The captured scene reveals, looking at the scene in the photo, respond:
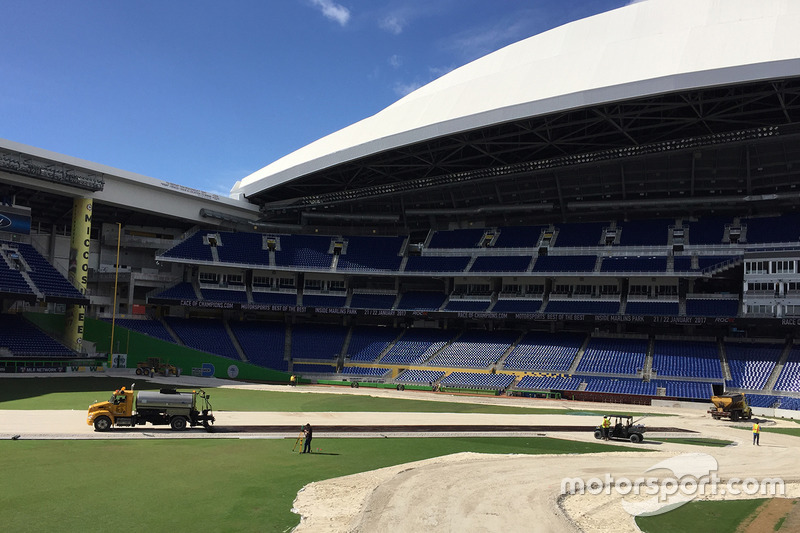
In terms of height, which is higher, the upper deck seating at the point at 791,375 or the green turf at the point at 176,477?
the upper deck seating at the point at 791,375

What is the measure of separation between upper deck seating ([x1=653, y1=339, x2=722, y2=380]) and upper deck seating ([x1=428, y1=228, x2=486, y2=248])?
85.8 feet

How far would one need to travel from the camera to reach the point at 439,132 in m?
57.5

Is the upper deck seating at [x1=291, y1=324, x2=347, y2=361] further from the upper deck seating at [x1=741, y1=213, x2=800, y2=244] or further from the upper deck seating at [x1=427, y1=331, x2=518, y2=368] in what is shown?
the upper deck seating at [x1=741, y1=213, x2=800, y2=244]

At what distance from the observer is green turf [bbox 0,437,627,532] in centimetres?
1464

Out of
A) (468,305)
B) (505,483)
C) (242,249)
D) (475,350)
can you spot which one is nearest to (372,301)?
(468,305)

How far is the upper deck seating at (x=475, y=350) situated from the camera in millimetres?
65062

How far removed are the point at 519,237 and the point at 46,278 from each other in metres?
54.9

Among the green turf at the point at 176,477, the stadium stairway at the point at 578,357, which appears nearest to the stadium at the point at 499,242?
the stadium stairway at the point at 578,357

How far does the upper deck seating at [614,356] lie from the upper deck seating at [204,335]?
40.8 m

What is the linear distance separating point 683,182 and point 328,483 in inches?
2377

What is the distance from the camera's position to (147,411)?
27.3 meters

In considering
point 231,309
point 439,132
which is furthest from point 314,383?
point 439,132

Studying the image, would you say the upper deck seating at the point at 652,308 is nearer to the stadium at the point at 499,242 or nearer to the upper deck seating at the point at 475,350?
the stadium at the point at 499,242

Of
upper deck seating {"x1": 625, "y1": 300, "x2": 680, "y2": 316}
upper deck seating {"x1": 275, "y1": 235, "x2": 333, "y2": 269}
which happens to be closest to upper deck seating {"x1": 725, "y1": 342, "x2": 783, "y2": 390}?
upper deck seating {"x1": 625, "y1": 300, "x2": 680, "y2": 316}
